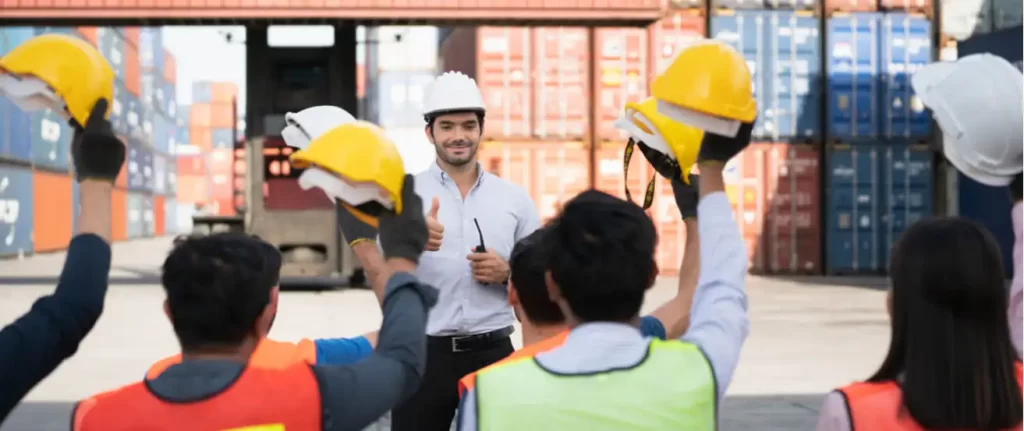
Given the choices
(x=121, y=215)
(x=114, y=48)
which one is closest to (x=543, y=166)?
(x=114, y=48)

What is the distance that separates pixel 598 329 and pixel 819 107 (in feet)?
80.7

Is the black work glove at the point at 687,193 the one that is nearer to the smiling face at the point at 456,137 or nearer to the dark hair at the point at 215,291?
the dark hair at the point at 215,291

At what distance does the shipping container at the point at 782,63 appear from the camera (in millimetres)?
25578

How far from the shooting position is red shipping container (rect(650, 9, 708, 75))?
25.5m

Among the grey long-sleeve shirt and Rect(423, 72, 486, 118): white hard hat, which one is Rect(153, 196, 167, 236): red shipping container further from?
the grey long-sleeve shirt

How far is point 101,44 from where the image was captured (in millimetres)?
55000

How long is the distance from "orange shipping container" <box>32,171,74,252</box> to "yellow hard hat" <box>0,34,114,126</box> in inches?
1664

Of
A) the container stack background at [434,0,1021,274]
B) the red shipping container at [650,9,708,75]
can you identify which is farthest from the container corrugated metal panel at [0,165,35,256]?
the red shipping container at [650,9,708,75]

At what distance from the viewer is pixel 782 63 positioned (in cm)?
2572

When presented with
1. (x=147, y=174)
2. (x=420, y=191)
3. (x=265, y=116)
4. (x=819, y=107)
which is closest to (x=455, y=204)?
(x=420, y=191)

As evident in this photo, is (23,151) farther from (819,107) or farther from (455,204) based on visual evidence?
(455,204)

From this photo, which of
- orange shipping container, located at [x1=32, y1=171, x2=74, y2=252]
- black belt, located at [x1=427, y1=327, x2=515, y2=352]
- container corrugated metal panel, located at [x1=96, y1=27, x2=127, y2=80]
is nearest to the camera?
black belt, located at [x1=427, y1=327, x2=515, y2=352]

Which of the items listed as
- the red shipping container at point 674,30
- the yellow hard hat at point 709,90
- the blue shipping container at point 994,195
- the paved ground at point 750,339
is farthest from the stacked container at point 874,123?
the yellow hard hat at point 709,90

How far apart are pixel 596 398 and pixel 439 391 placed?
2.23 m
